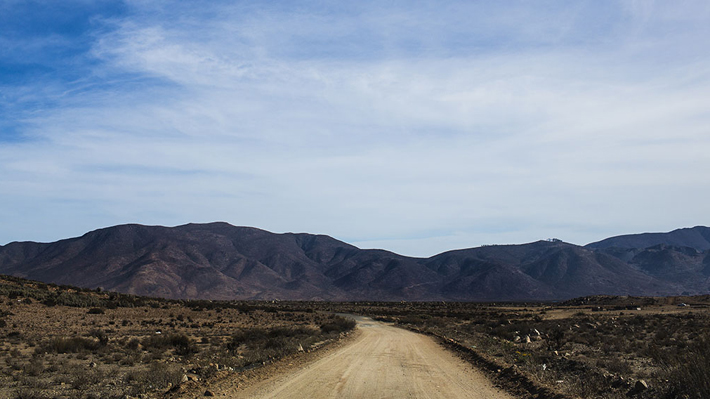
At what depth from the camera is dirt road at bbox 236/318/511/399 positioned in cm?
1289

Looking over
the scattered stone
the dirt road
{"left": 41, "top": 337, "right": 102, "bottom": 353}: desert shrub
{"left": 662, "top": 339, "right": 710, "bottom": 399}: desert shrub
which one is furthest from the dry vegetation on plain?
{"left": 662, "top": 339, "right": 710, "bottom": 399}: desert shrub

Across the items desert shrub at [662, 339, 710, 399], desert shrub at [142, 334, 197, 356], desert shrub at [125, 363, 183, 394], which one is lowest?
desert shrub at [142, 334, 197, 356]

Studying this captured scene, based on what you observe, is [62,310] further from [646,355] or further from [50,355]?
[646,355]

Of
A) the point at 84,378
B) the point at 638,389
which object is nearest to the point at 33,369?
the point at 84,378

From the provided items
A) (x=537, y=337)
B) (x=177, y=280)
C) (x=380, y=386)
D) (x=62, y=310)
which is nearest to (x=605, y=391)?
(x=380, y=386)

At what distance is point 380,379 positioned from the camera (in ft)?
49.6

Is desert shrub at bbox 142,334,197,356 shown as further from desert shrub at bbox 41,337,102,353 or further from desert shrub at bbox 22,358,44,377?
desert shrub at bbox 22,358,44,377

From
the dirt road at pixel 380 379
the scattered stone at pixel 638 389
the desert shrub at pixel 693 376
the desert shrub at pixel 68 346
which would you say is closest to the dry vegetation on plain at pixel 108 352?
the desert shrub at pixel 68 346

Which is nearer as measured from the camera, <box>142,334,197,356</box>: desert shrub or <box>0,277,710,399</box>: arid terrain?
<box>0,277,710,399</box>: arid terrain

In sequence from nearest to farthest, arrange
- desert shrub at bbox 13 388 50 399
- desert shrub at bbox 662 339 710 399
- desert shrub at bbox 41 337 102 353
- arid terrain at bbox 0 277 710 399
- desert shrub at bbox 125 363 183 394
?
1. desert shrub at bbox 662 339 710 399
2. desert shrub at bbox 13 388 50 399
3. arid terrain at bbox 0 277 710 399
4. desert shrub at bbox 125 363 183 394
5. desert shrub at bbox 41 337 102 353

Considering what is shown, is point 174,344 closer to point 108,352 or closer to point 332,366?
point 108,352

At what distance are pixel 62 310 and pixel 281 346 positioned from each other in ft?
81.0

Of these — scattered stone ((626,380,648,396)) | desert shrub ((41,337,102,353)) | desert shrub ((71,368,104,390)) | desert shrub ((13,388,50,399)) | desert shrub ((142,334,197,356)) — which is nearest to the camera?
desert shrub ((13,388,50,399))

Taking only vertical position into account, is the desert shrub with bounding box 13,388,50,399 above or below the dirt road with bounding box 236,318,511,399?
above
